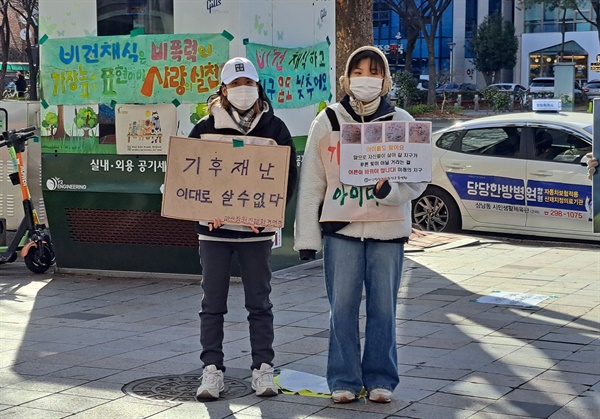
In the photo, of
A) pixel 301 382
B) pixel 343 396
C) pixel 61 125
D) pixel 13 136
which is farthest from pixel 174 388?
pixel 13 136

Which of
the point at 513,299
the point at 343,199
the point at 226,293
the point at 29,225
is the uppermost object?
the point at 343,199

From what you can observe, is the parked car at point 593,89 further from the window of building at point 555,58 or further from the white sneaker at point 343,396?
the white sneaker at point 343,396

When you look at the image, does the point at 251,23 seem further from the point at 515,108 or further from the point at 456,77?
the point at 456,77

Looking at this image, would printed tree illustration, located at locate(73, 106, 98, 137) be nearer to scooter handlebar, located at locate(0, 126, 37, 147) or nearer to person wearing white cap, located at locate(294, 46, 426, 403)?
scooter handlebar, located at locate(0, 126, 37, 147)

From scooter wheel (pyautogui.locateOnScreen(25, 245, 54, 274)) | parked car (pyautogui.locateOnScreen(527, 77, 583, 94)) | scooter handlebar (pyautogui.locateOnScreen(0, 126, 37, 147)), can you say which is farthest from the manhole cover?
parked car (pyautogui.locateOnScreen(527, 77, 583, 94))

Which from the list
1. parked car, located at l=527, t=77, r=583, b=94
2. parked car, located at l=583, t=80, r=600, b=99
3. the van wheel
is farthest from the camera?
parked car, located at l=527, t=77, r=583, b=94

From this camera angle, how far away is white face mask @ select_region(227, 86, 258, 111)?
230 inches

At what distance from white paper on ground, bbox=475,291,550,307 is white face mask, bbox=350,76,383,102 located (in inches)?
140

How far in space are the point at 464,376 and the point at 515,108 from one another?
43.2m

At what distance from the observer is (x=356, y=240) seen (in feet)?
18.7

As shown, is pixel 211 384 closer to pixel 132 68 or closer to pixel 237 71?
pixel 237 71

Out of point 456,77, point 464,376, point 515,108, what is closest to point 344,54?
point 464,376

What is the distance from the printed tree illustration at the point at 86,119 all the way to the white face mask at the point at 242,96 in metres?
4.37

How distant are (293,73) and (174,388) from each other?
16.1 feet
